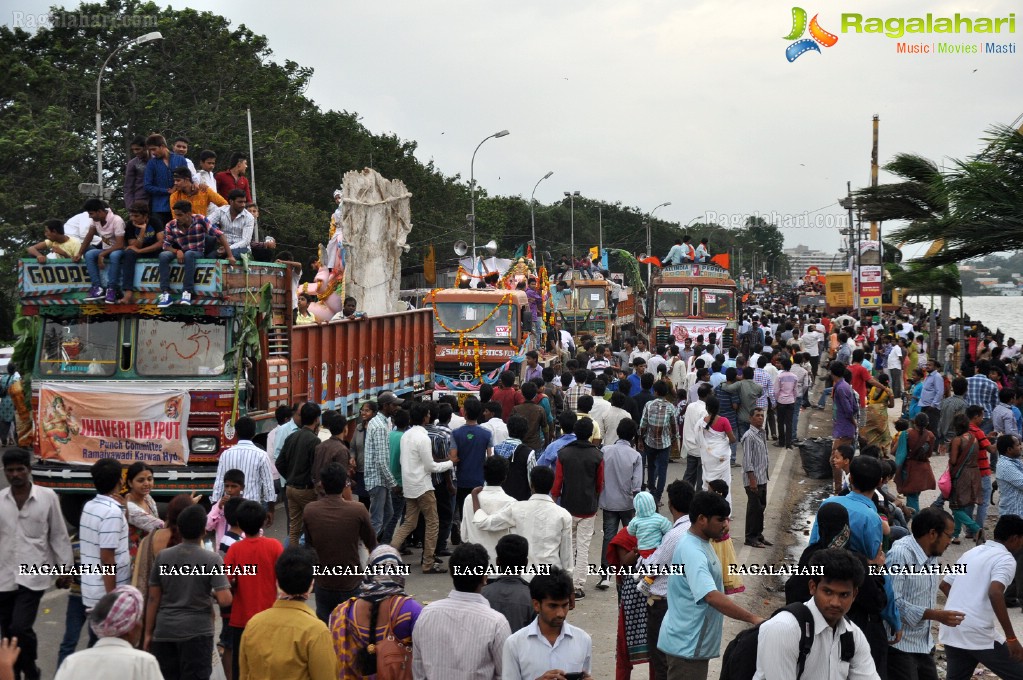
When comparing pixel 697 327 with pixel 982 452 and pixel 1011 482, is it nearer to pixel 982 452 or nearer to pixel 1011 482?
pixel 982 452

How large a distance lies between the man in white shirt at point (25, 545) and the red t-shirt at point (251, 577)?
1.39 meters

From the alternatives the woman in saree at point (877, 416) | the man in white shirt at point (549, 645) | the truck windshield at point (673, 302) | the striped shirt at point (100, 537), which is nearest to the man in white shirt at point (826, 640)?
the man in white shirt at point (549, 645)

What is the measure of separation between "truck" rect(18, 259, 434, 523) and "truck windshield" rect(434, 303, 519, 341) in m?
8.58

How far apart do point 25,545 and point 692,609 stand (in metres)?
4.33

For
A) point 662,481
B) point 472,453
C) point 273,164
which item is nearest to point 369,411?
point 472,453

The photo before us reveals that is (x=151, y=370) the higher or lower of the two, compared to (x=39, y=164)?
lower

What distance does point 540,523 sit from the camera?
7.74m

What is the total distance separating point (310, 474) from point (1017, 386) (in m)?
13.0

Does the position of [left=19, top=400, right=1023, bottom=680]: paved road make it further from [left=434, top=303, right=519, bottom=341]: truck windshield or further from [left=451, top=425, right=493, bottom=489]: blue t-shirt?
[left=434, top=303, right=519, bottom=341]: truck windshield

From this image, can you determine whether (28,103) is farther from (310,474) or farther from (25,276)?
(310,474)

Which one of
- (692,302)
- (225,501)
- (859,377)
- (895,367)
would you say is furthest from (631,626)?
(692,302)

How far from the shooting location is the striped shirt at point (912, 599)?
6.16 metres

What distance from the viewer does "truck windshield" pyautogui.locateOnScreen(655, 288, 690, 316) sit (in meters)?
31.1

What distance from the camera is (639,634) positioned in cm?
662
